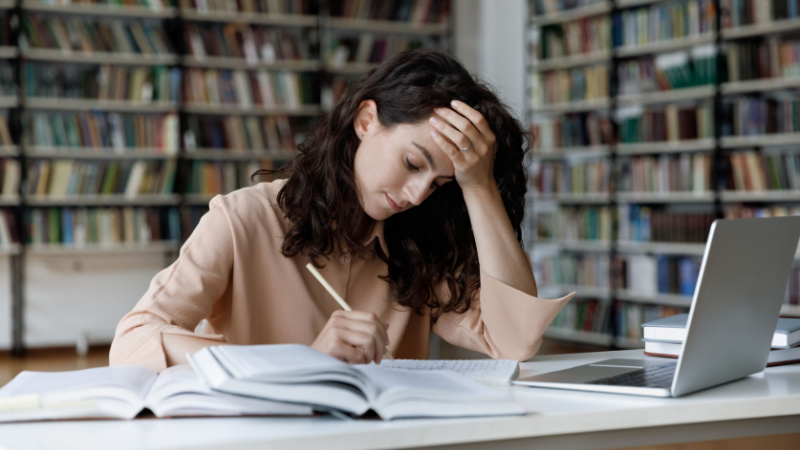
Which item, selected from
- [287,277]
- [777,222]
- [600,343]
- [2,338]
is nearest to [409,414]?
[777,222]

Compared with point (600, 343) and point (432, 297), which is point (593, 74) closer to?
point (600, 343)

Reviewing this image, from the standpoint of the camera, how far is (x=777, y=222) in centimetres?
105

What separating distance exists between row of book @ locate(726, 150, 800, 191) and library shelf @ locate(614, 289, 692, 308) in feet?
2.27

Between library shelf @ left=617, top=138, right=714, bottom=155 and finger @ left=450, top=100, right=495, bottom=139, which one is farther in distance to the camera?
library shelf @ left=617, top=138, right=714, bottom=155

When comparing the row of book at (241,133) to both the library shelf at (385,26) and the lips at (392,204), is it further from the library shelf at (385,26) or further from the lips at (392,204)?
the lips at (392,204)

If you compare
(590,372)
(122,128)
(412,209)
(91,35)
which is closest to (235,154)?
(122,128)

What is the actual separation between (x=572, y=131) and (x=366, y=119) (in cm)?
424

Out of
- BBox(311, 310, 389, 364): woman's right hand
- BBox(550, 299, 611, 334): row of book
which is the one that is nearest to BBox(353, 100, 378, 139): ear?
BBox(311, 310, 389, 364): woman's right hand

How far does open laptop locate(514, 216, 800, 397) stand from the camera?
916 millimetres

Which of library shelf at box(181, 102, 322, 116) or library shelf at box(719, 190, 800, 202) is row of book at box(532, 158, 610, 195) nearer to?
library shelf at box(719, 190, 800, 202)

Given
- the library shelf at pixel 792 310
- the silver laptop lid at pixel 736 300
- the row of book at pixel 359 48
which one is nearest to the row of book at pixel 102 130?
the row of book at pixel 359 48

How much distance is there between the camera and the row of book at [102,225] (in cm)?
516

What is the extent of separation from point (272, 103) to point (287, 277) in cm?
427

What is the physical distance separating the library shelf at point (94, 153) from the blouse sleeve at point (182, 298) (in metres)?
4.09
